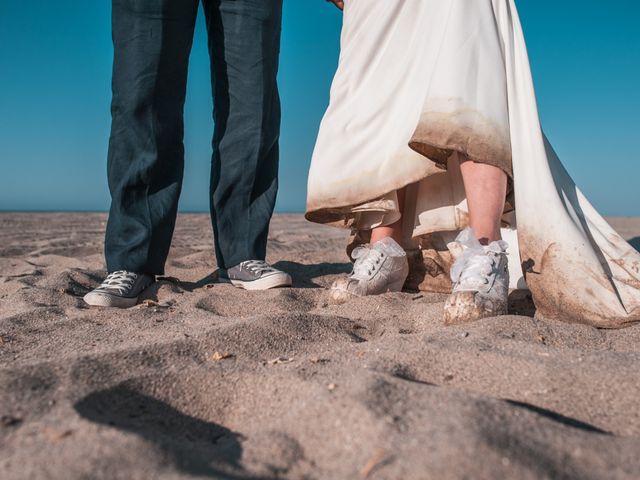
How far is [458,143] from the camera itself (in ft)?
5.30

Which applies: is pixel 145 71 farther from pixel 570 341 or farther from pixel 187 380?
pixel 570 341

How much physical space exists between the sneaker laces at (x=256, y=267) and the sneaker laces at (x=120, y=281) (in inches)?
17.2

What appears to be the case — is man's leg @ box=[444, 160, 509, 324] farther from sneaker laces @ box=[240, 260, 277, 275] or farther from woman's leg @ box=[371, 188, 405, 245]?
sneaker laces @ box=[240, 260, 277, 275]

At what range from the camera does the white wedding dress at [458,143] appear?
5.26 ft

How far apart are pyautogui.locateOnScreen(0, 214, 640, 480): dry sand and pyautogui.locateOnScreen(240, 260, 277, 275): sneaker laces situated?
1.90 ft

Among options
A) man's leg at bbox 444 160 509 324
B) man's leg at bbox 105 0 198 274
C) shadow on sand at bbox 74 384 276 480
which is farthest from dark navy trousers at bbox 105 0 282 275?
shadow on sand at bbox 74 384 276 480

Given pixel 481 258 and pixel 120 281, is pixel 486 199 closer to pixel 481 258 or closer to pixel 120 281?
pixel 481 258

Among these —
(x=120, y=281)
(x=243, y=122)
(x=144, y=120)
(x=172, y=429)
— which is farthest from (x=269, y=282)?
(x=172, y=429)

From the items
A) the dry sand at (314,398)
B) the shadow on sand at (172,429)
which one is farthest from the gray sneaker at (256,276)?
the shadow on sand at (172,429)

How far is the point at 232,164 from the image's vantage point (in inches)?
92.4

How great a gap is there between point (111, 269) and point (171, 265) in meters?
0.83

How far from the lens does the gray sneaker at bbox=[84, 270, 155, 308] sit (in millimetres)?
1894

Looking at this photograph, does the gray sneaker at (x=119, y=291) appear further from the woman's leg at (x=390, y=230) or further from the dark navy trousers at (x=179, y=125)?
the woman's leg at (x=390, y=230)

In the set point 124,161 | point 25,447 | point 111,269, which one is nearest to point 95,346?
point 25,447
